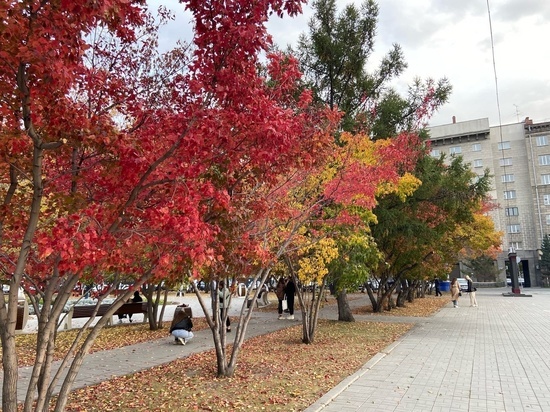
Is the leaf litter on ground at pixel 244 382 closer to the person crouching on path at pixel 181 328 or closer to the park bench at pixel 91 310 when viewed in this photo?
the person crouching on path at pixel 181 328

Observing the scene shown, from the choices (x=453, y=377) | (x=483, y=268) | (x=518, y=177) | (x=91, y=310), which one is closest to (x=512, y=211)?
(x=518, y=177)

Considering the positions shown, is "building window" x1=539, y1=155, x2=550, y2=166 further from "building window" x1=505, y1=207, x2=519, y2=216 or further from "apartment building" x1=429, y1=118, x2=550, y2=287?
"building window" x1=505, y1=207, x2=519, y2=216

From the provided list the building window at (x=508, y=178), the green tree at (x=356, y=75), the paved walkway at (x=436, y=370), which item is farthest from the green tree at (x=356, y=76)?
the building window at (x=508, y=178)

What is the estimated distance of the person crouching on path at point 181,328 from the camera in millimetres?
10047

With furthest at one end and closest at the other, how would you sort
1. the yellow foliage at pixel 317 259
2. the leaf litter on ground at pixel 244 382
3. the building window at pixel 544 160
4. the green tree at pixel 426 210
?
the building window at pixel 544 160
the green tree at pixel 426 210
the yellow foliage at pixel 317 259
the leaf litter on ground at pixel 244 382

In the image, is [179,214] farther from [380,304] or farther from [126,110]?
[380,304]

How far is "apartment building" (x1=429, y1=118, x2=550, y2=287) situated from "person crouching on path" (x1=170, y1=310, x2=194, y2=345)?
49430 mm

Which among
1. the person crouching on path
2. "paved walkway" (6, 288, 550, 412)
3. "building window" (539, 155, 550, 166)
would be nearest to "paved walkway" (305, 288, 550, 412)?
"paved walkway" (6, 288, 550, 412)

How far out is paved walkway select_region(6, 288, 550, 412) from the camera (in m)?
5.60

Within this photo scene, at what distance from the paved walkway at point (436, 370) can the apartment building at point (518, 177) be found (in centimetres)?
4676

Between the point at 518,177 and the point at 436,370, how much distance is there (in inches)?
2259

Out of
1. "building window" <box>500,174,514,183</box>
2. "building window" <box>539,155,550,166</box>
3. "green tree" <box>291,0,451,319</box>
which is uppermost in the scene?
"building window" <box>539,155,550,166</box>

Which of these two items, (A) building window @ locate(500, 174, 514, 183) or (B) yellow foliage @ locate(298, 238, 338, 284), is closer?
(B) yellow foliage @ locate(298, 238, 338, 284)

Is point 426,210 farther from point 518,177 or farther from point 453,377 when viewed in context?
point 518,177
